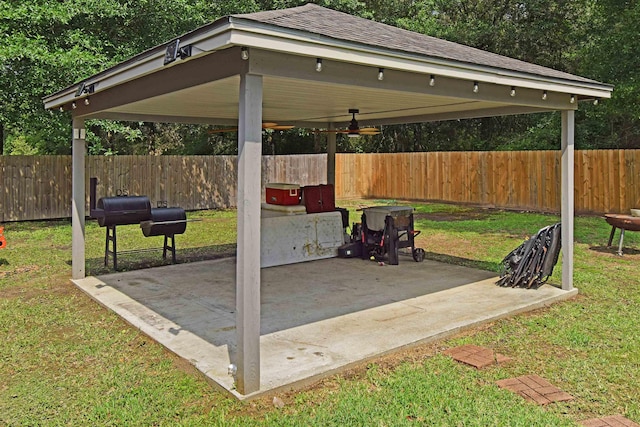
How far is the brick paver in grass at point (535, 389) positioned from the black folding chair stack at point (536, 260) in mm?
2421

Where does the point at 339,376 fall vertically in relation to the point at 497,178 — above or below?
below

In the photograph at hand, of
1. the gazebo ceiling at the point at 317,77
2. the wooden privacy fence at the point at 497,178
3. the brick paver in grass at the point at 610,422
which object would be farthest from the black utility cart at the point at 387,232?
the wooden privacy fence at the point at 497,178

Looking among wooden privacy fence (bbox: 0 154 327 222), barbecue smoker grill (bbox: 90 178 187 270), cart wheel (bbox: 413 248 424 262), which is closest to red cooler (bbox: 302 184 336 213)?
cart wheel (bbox: 413 248 424 262)

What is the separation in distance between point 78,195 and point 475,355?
4892 mm

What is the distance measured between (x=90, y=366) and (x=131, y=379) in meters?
0.45

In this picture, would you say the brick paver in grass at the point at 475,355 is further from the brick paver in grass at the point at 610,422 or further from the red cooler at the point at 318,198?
the red cooler at the point at 318,198

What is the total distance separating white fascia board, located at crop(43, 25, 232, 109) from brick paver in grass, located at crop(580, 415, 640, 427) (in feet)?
9.70

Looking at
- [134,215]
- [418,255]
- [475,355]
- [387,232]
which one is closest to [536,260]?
[418,255]

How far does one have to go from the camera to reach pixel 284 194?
296 inches

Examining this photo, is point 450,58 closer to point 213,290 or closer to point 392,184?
point 213,290

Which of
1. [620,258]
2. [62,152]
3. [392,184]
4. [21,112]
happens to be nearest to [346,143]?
[392,184]

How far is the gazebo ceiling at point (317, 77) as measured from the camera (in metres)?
3.16

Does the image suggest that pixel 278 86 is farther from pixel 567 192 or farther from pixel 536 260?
pixel 536 260

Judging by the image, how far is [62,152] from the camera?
58.8 feet
